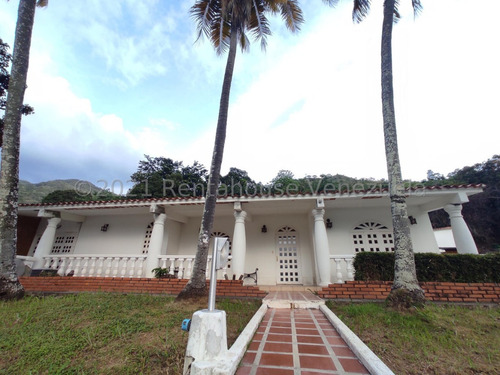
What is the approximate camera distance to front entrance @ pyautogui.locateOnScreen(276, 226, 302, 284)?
8812 mm

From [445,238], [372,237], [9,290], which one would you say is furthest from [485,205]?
[9,290]

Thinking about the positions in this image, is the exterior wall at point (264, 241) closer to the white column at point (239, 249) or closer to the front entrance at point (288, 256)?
the front entrance at point (288, 256)

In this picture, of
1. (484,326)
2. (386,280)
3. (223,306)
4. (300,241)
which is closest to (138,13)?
(223,306)

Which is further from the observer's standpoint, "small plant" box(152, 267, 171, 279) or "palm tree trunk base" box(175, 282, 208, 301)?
"small plant" box(152, 267, 171, 279)

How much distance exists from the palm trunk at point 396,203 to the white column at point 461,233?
12.2ft

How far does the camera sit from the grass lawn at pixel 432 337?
2279 millimetres

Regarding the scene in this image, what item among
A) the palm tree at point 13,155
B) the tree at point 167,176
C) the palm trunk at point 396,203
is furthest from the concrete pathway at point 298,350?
the tree at point 167,176

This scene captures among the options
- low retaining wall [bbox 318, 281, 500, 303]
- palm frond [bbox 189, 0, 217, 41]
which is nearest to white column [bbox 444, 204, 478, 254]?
low retaining wall [bbox 318, 281, 500, 303]

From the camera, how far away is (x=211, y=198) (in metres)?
5.29

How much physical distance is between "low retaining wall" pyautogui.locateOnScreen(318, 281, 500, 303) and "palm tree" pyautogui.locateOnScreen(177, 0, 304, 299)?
11.9 ft

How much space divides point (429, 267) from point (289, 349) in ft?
16.9

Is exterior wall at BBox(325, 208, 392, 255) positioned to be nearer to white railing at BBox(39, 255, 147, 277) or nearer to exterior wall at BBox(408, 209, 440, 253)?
exterior wall at BBox(408, 209, 440, 253)

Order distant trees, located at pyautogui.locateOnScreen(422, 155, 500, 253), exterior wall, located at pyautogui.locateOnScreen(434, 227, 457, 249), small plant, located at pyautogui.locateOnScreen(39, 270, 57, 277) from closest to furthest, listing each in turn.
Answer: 1. small plant, located at pyautogui.locateOnScreen(39, 270, 57, 277)
2. exterior wall, located at pyautogui.locateOnScreen(434, 227, 457, 249)
3. distant trees, located at pyautogui.locateOnScreen(422, 155, 500, 253)

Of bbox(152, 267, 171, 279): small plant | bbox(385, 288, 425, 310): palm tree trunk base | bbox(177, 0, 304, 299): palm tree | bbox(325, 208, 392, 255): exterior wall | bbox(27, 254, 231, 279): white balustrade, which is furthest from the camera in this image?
bbox(325, 208, 392, 255): exterior wall
